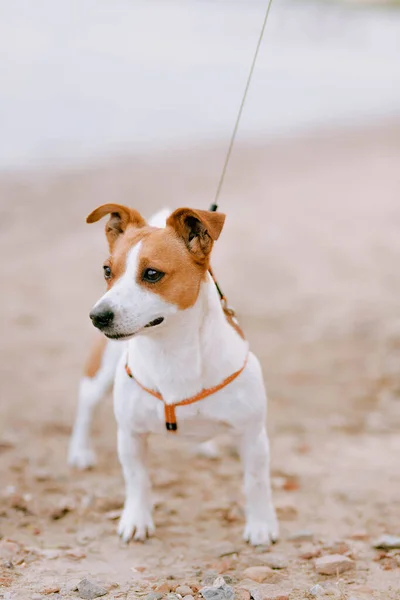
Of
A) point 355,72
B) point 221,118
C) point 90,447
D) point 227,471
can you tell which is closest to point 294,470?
point 227,471

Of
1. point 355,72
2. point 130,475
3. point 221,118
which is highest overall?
point 355,72

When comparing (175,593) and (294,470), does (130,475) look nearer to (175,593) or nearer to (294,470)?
(175,593)

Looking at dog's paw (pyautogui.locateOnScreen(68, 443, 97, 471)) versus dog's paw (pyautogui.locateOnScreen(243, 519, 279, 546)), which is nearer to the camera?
dog's paw (pyautogui.locateOnScreen(243, 519, 279, 546))

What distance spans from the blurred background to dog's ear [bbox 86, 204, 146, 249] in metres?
1.52

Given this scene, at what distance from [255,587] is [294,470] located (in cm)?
179

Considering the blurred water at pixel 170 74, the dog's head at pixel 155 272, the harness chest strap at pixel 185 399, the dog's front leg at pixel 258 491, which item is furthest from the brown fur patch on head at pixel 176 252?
the blurred water at pixel 170 74

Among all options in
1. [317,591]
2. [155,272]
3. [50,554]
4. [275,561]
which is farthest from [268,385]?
[155,272]

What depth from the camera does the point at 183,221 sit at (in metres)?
3.52

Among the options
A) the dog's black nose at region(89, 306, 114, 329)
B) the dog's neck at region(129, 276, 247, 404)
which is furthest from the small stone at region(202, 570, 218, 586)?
the dog's black nose at region(89, 306, 114, 329)

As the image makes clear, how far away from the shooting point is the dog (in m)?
3.36

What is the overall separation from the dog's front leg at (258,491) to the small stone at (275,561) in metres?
0.14

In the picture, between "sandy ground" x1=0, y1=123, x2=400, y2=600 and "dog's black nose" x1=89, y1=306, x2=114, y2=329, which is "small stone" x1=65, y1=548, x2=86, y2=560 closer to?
"sandy ground" x1=0, y1=123, x2=400, y2=600

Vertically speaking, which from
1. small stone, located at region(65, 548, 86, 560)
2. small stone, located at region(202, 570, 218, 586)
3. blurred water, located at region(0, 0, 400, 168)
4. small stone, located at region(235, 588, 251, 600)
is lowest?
small stone, located at region(65, 548, 86, 560)

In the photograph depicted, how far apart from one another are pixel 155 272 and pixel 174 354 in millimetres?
481
